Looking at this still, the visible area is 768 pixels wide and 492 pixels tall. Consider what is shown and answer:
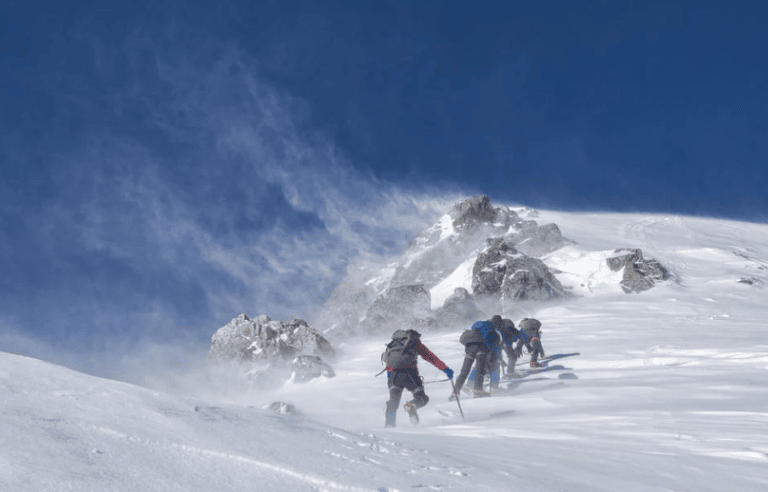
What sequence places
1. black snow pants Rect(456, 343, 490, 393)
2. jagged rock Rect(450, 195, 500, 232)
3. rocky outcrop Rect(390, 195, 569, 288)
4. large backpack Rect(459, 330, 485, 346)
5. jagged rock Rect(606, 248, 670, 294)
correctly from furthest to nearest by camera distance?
jagged rock Rect(450, 195, 500, 232), rocky outcrop Rect(390, 195, 569, 288), jagged rock Rect(606, 248, 670, 294), large backpack Rect(459, 330, 485, 346), black snow pants Rect(456, 343, 490, 393)

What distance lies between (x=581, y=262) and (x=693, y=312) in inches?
555

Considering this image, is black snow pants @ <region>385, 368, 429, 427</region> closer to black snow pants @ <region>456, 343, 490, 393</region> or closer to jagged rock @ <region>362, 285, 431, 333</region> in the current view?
black snow pants @ <region>456, 343, 490, 393</region>

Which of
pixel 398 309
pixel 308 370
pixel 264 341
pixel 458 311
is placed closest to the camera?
pixel 308 370

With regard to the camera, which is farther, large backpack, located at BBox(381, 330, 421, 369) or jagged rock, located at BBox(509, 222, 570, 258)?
jagged rock, located at BBox(509, 222, 570, 258)

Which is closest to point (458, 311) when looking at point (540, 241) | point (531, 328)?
Result: point (531, 328)

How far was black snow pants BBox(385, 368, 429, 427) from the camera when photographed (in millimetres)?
8617

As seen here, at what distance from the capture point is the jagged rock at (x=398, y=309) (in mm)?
32969

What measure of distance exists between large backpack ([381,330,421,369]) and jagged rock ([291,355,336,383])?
1285 cm

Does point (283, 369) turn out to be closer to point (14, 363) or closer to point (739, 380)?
point (739, 380)

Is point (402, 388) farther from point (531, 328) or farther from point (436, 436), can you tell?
point (531, 328)

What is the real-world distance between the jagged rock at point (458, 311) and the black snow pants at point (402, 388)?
22.3m

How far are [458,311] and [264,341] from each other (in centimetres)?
1148

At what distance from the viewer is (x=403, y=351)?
8820 mm

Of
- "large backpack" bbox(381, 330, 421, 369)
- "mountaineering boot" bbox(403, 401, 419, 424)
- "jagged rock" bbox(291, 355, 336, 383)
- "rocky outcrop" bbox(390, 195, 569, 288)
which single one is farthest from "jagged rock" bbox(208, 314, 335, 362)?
"rocky outcrop" bbox(390, 195, 569, 288)
